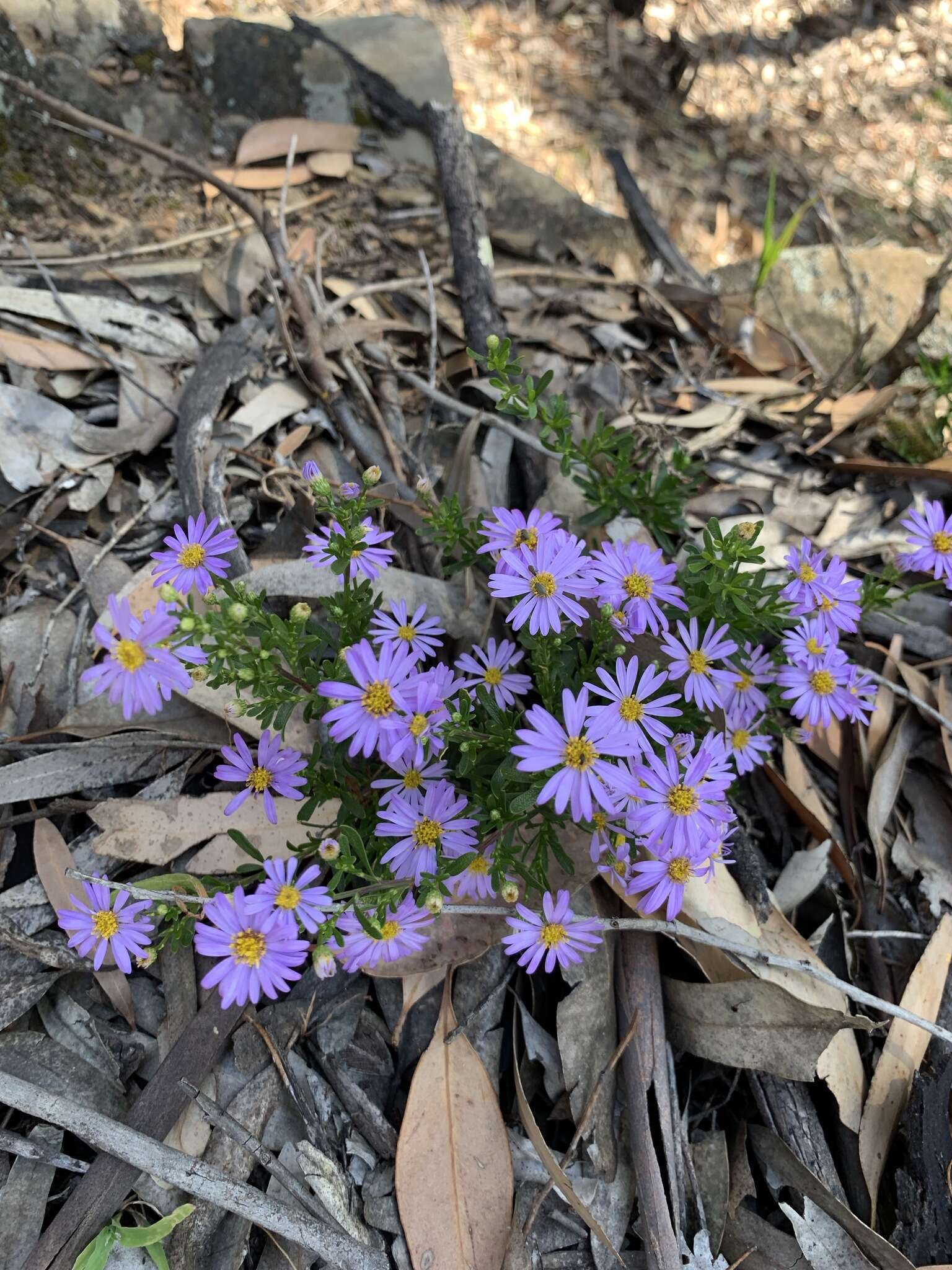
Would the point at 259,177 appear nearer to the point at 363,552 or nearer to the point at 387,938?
the point at 363,552

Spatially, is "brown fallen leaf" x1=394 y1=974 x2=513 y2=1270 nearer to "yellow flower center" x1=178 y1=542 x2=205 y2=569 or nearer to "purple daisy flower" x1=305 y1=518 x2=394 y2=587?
"purple daisy flower" x1=305 y1=518 x2=394 y2=587

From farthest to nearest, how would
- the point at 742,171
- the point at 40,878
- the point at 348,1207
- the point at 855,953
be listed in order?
the point at 742,171 → the point at 855,953 → the point at 40,878 → the point at 348,1207

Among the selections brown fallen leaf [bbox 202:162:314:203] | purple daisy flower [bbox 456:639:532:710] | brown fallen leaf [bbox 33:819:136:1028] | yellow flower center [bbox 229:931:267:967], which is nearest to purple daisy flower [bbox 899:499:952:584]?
purple daisy flower [bbox 456:639:532:710]

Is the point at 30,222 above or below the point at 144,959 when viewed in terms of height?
above

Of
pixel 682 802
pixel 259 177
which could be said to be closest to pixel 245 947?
pixel 682 802

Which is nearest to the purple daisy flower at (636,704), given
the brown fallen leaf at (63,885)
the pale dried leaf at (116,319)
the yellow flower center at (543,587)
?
the yellow flower center at (543,587)

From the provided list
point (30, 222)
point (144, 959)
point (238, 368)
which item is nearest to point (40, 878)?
point (144, 959)

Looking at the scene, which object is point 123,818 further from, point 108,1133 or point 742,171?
point 742,171

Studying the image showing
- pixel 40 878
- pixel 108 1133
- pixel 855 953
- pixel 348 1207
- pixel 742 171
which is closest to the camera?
pixel 108 1133
